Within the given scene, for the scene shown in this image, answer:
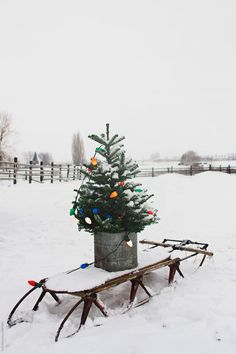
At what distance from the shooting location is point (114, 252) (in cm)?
390

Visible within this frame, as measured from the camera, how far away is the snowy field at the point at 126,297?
9.56ft

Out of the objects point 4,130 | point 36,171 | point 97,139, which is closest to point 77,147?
point 4,130

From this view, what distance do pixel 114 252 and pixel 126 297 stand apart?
660mm

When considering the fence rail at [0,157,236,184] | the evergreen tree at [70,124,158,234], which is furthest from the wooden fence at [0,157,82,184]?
the evergreen tree at [70,124,158,234]

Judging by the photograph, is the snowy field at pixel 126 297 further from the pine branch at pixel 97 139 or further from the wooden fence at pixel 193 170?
the wooden fence at pixel 193 170

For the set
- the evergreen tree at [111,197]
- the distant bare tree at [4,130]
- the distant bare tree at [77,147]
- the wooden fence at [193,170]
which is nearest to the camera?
the evergreen tree at [111,197]

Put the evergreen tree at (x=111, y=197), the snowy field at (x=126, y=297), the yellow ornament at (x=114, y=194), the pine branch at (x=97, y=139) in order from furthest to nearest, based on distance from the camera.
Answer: the pine branch at (x=97, y=139) → the evergreen tree at (x=111, y=197) → the yellow ornament at (x=114, y=194) → the snowy field at (x=126, y=297)

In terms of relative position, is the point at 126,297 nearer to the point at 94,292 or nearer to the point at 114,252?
the point at 114,252

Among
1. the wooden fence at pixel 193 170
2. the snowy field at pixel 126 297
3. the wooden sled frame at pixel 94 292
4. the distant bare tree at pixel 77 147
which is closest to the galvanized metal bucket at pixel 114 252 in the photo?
the wooden sled frame at pixel 94 292

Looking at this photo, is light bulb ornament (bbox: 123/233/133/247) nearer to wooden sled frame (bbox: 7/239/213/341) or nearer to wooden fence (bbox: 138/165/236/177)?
wooden sled frame (bbox: 7/239/213/341)

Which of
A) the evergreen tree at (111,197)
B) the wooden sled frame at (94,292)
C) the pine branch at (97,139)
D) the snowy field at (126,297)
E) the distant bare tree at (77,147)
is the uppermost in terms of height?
the distant bare tree at (77,147)

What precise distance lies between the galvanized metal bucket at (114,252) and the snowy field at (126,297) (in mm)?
443

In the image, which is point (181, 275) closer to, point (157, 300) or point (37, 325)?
point (157, 300)

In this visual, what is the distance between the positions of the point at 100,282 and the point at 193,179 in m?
15.2
